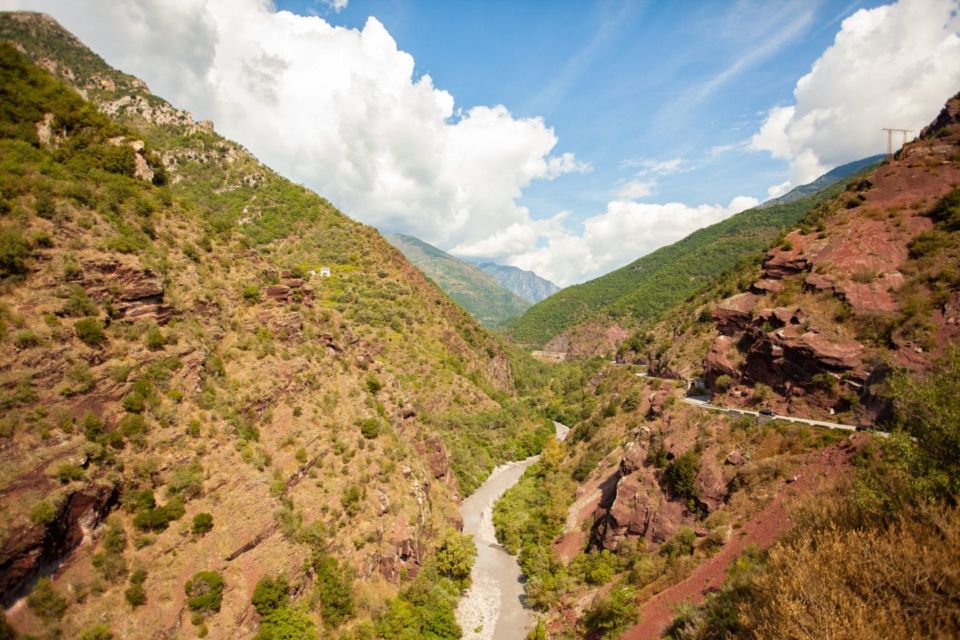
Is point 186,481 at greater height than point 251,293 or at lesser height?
lesser

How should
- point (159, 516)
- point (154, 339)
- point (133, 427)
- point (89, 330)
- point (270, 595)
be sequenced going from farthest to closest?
1. point (154, 339)
2. point (270, 595)
3. point (89, 330)
4. point (133, 427)
5. point (159, 516)

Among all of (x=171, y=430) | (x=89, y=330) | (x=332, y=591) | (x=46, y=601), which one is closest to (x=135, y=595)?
(x=46, y=601)

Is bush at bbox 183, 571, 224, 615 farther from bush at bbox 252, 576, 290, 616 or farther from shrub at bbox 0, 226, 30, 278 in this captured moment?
shrub at bbox 0, 226, 30, 278

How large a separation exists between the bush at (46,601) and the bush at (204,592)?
5352 millimetres

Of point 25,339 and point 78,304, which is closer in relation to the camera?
point 25,339

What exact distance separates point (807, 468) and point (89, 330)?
157 feet

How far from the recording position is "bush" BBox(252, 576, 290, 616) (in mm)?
25417

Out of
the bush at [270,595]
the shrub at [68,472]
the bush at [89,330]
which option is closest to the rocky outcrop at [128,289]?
the bush at [89,330]

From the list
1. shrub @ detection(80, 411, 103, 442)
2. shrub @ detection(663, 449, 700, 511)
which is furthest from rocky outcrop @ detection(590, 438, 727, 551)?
shrub @ detection(80, 411, 103, 442)

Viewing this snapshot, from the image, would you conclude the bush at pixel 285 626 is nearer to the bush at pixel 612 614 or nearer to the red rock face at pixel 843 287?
the bush at pixel 612 614

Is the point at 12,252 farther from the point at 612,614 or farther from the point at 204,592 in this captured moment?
the point at 612,614

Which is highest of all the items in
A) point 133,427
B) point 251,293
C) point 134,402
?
point 251,293

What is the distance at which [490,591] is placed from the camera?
142 feet

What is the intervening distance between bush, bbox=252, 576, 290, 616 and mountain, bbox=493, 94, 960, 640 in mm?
22536
